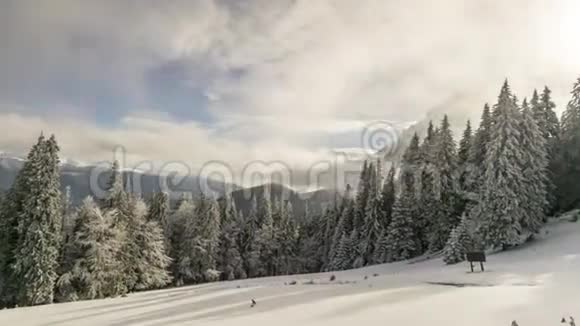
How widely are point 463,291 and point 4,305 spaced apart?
101ft

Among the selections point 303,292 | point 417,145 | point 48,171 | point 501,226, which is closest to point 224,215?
point 417,145

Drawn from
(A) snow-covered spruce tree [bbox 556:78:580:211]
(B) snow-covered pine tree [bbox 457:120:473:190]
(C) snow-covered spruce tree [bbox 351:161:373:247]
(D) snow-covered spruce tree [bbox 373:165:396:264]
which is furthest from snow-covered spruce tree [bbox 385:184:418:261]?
(A) snow-covered spruce tree [bbox 556:78:580:211]

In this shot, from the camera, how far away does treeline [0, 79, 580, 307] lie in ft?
101

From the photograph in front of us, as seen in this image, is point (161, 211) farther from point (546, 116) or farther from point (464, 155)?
point (546, 116)

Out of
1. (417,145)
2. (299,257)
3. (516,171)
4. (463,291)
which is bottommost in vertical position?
(299,257)

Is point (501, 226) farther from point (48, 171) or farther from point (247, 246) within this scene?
point (247, 246)

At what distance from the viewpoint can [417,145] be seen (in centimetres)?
5681

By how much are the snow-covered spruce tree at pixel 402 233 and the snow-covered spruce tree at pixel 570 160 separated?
15.2 metres

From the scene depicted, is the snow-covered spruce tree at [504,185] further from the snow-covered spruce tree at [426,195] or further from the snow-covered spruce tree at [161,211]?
the snow-covered spruce tree at [161,211]

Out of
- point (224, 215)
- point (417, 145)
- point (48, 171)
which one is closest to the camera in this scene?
point (48, 171)

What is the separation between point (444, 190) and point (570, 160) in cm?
1166

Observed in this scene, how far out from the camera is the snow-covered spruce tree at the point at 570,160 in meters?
39.7

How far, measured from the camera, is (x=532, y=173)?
3375 centimetres

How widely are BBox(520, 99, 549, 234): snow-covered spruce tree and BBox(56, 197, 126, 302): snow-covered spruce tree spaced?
105ft
